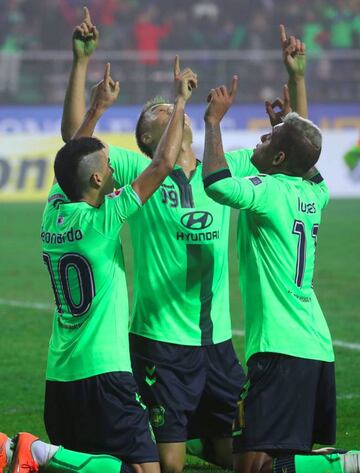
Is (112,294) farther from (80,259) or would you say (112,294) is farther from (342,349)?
(342,349)

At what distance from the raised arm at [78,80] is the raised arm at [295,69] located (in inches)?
41.8

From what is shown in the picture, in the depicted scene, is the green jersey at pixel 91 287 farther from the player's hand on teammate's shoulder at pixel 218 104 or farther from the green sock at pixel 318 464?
the green sock at pixel 318 464

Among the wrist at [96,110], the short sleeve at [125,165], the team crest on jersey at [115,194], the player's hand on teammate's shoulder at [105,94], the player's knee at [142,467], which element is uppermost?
the player's hand on teammate's shoulder at [105,94]

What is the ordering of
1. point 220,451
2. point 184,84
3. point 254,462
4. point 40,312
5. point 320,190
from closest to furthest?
point 254,462
point 184,84
point 320,190
point 220,451
point 40,312

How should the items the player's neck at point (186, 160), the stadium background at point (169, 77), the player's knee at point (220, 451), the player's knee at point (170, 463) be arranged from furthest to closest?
1. the stadium background at point (169, 77)
2. the player's knee at point (220, 451)
3. the player's neck at point (186, 160)
4. the player's knee at point (170, 463)

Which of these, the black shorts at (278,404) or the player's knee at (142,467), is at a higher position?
the black shorts at (278,404)

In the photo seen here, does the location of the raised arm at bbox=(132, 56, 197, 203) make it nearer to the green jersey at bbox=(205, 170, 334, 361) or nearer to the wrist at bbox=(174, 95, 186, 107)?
the wrist at bbox=(174, 95, 186, 107)

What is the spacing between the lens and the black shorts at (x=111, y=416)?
16.7 ft

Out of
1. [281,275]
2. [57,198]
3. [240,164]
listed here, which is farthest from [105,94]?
[281,275]

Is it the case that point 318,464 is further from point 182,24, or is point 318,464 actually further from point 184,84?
point 182,24

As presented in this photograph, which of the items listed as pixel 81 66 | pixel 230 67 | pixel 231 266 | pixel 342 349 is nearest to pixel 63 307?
pixel 81 66

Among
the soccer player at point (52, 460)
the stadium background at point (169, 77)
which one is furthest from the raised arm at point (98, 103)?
the stadium background at point (169, 77)

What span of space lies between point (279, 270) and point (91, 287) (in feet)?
2.98

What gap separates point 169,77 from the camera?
81.9 feet
